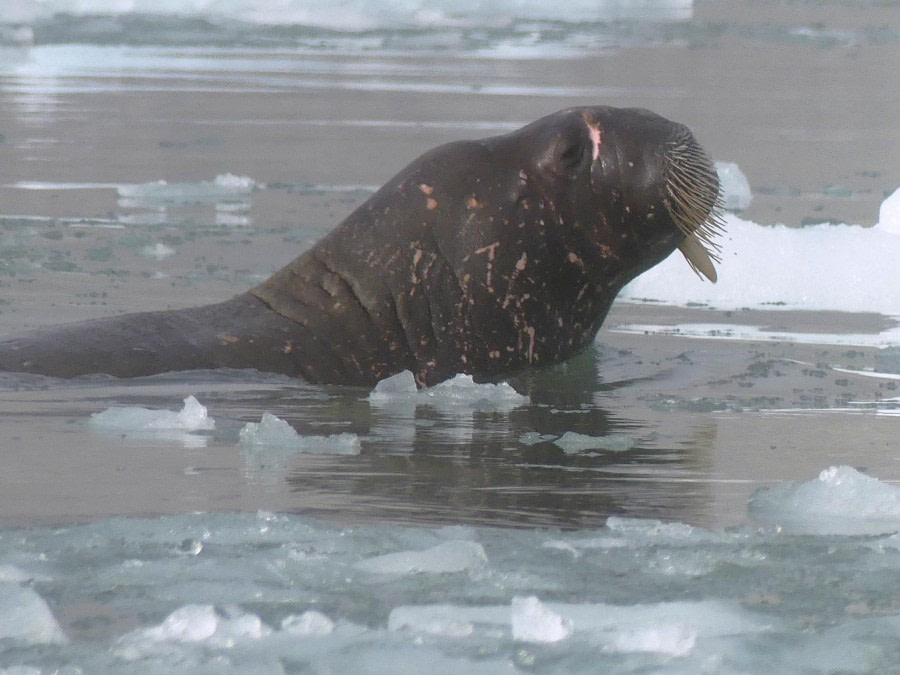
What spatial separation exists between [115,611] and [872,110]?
1730 centimetres

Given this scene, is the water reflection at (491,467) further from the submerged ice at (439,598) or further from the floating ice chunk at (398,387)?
the submerged ice at (439,598)

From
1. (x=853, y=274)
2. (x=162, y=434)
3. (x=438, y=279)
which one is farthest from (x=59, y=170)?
(x=162, y=434)

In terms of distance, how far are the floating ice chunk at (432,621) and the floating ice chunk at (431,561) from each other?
1.06 feet

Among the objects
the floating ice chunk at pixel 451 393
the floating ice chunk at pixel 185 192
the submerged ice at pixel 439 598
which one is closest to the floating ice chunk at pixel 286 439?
the floating ice chunk at pixel 451 393

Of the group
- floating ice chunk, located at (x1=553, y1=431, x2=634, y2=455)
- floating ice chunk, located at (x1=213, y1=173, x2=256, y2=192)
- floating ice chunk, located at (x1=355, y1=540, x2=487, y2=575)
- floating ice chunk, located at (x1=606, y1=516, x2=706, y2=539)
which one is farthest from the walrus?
floating ice chunk, located at (x1=213, y1=173, x2=256, y2=192)

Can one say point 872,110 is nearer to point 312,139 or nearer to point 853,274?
point 312,139

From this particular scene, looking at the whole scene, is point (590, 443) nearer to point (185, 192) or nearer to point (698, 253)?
point (698, 253)

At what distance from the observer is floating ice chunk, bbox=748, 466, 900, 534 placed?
5.10 meters

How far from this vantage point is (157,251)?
1091cm

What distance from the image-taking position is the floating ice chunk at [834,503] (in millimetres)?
5102

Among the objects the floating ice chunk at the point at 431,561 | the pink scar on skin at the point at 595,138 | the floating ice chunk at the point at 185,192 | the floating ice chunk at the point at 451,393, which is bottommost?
the floating ice chunk at the point at 185,192

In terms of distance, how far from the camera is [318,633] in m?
3.94

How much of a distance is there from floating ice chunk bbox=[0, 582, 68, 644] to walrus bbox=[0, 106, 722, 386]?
3322 mm

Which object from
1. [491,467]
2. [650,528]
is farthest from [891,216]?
[650,528]
